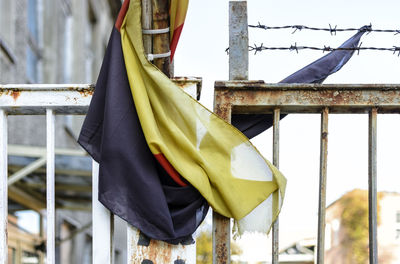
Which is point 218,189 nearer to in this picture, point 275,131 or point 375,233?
point 275,131

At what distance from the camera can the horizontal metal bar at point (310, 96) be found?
95.8 inches

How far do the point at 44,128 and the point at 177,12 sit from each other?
851 cm

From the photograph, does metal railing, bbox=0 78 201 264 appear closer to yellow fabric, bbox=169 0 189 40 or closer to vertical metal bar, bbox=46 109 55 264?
vertical metal bar, bbox=46 109 55 264

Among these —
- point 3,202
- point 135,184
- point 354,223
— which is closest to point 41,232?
point 354,223

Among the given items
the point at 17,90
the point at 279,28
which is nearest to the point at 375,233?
the point at 279,28

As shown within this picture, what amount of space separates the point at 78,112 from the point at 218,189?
25.7 inches

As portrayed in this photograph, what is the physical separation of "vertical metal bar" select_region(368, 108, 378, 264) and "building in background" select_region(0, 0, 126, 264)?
5.41m

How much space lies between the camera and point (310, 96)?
2.44 m

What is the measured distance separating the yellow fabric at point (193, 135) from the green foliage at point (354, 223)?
7.64 m

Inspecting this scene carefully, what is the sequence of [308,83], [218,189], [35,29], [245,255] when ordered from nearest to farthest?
[218,189], [308,83], [245,255], [35,29]

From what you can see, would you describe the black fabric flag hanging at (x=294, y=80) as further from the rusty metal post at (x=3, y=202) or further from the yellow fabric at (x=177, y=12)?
the rusty metal post at (x=3, y=202)

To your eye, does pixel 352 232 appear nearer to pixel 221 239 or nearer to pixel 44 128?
pixel 44 128

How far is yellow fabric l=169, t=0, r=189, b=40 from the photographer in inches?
95.3

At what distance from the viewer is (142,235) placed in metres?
2.38
